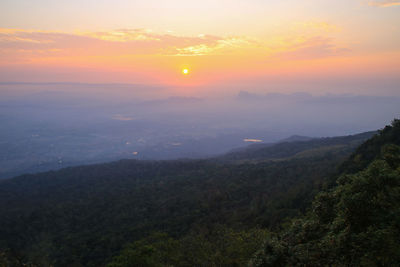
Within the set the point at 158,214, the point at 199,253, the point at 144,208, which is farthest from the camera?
the point at 144,208

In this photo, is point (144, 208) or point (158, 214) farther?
point (144, 208)

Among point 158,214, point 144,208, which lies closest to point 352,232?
point 158,214

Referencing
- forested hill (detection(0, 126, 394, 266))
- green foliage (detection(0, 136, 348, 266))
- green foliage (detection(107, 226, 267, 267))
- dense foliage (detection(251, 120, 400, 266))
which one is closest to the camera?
dense foliage (detection(251, 120, 400, 266))

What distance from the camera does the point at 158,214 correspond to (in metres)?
30.0

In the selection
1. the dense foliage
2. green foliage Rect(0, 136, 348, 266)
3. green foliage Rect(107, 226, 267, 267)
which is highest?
the dense foliage

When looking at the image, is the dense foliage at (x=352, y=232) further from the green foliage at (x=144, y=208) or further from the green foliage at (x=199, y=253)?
the green foliage at (x=144, y=208)

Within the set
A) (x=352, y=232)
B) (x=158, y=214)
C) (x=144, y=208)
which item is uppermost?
(x=352, y=232)

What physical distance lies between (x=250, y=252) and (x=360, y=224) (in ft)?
19.6

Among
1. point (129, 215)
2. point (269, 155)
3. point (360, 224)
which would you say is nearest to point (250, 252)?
point (360, 224)

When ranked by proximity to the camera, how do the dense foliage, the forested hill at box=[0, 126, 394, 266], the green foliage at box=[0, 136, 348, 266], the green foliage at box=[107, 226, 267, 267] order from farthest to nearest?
the green foliage at box=[0, 136, 348, 266]
the forested hill at box=[0, 126, 394, 266]
the green foliage at box=[107, 226, 267, 267]
the dense foliage

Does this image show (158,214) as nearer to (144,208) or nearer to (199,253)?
(144,208)

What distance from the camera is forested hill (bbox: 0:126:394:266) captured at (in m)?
15.1

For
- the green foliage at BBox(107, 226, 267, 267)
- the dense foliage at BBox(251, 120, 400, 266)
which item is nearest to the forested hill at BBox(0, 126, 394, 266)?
the green foliage at BBox(107, 226, 267, 267)

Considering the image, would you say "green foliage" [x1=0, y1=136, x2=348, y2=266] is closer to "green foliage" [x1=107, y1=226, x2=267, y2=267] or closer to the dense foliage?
"green foliage" [x1=107, y1=226, x2=267, y2=267]
